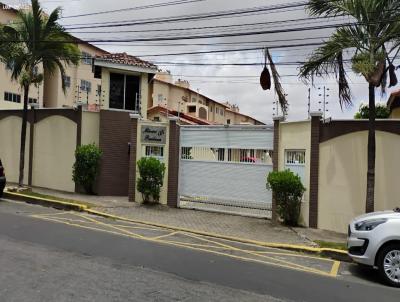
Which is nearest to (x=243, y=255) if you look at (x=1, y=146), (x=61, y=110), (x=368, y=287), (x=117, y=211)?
(x=368, y=287)

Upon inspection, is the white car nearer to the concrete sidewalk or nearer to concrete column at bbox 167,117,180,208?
the concrete sidewalk

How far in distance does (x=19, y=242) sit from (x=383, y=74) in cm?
928

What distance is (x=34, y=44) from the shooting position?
58.8ft

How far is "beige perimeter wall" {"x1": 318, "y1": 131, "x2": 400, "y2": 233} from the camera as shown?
1365 centimetres

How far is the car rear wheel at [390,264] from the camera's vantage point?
857 centimetres

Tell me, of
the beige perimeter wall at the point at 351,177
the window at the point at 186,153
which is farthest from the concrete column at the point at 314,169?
the window at the point at 186,153

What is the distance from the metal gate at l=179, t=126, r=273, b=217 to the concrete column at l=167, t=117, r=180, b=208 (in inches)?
6.7

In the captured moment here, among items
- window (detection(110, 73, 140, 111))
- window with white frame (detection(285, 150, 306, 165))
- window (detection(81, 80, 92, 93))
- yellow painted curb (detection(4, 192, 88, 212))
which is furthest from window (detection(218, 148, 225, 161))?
window (detection(81, 80, 92, 93))

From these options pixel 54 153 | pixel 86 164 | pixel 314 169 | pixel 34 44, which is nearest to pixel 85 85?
pixel 54 153

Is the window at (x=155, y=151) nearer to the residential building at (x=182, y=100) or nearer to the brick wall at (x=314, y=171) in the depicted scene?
the brick wall at (x=314, y=171)

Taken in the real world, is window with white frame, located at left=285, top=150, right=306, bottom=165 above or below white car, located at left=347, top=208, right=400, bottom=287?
above

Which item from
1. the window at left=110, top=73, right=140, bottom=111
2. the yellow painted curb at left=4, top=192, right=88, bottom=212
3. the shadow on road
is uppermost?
the window at left=110, top=73, right=140, bottom=111

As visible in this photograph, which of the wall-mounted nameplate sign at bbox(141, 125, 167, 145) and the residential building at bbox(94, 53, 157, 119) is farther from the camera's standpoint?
the residential building at bbox(94, 53, 157, 119)

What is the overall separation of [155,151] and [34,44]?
595 cm
